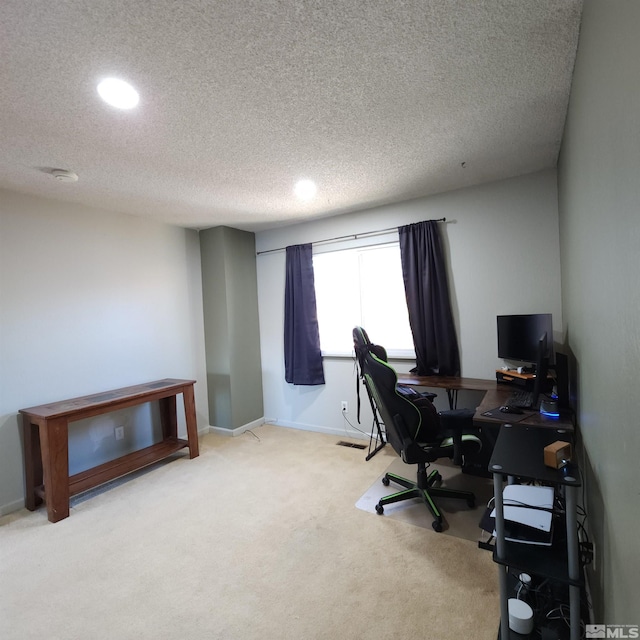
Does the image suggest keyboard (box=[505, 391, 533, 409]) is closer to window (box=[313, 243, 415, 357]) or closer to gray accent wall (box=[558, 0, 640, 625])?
gray accent wall (box=[558, 0, 640, 625])

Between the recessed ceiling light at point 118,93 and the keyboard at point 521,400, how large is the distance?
2.67m

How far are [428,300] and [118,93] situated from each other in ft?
9.01

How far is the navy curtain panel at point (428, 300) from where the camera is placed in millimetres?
3277

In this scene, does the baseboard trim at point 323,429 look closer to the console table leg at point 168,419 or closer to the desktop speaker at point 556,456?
the console table leg at point 168,419

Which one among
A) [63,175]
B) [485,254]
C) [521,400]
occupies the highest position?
[63,175]

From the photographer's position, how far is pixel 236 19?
1266 mm

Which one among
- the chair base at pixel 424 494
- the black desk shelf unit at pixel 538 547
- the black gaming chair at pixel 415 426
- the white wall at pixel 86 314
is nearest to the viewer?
the black desk shelf unit at pixel 538 547

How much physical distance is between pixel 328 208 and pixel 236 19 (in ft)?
7.99

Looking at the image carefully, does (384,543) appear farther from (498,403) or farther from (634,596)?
(634,596)

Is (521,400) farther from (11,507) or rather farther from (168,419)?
(11,507)

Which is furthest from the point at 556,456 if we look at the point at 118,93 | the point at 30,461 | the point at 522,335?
the point at 30,461

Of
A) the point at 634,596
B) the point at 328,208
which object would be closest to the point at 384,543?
the point at 634,596

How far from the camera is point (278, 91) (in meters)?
1.69

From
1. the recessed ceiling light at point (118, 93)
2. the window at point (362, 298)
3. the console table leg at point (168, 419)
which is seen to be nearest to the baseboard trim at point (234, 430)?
the console table leg at point (168, 419)
